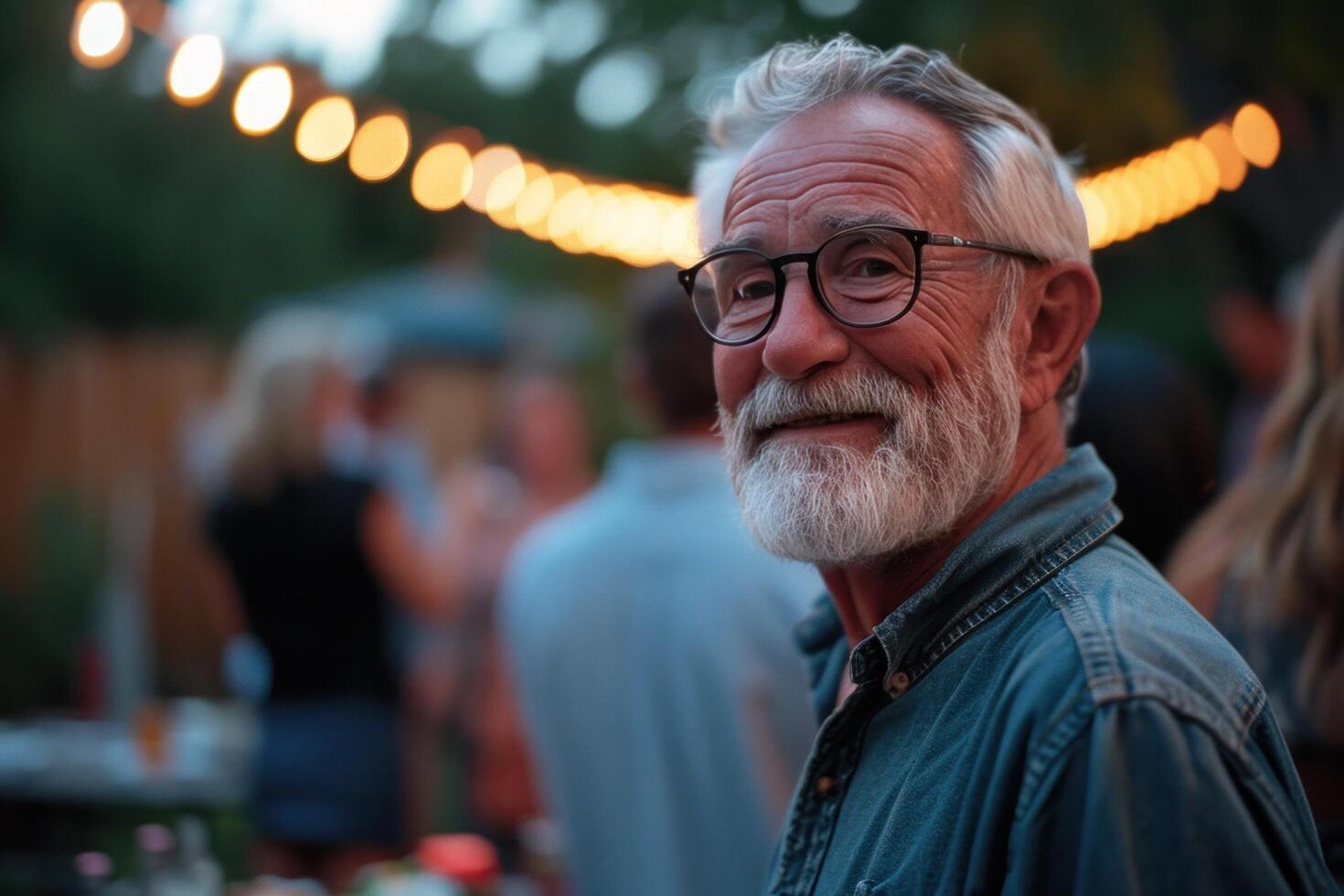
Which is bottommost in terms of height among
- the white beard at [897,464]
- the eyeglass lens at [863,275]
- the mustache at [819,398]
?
the white beard at [897,464]

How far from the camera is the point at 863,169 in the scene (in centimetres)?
162

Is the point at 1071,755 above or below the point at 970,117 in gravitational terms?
below

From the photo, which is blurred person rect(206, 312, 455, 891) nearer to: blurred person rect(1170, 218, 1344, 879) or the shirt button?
blurred person rect(1170, 218, 1344, 879)

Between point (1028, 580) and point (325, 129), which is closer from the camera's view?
point (1028, 580)

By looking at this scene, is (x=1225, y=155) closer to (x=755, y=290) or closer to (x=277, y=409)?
(x=277, y=409)

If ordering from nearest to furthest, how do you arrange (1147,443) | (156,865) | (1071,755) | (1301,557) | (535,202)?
(1071,755), (1301,557), (1147,443), (156,865), (535,202)

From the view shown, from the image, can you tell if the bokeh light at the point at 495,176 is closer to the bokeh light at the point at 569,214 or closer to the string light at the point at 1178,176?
the bokeh light at the point at 569,214

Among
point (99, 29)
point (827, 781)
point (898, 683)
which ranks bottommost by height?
point (827, 781)

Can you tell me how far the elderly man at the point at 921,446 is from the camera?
1308mm

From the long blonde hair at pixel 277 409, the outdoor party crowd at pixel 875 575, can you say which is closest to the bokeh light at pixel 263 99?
the long blonde hair at pixel 277 409

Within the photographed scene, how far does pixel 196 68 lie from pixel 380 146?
954mm

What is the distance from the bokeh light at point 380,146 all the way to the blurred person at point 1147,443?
Answer: 3243mm

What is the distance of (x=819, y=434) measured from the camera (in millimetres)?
1637

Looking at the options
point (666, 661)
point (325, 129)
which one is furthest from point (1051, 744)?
point (325, 129)
